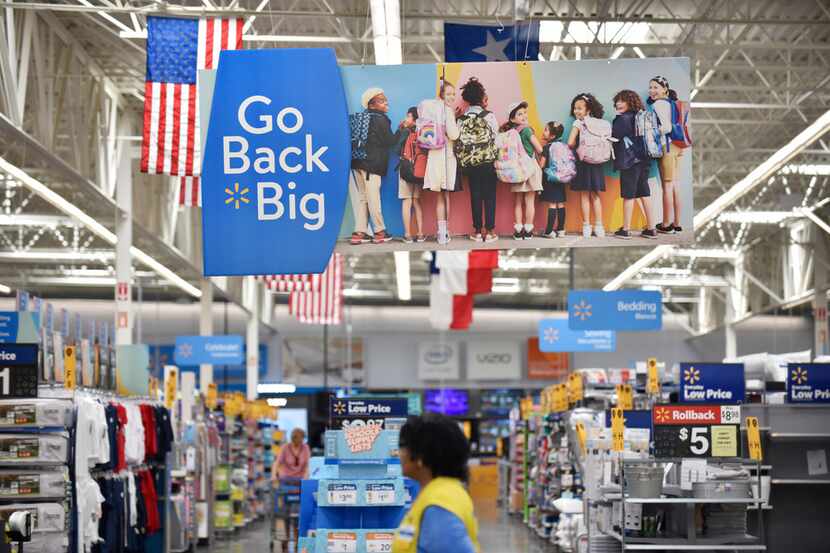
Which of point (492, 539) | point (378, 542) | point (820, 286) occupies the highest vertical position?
point (820, 286)

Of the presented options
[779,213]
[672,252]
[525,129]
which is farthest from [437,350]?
[525,129]

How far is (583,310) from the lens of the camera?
20.1 metres

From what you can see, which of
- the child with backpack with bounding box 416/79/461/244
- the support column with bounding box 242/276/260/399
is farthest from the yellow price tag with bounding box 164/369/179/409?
the support column with bounding box 242/276/260/399

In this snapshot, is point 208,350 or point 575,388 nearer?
point 575,388

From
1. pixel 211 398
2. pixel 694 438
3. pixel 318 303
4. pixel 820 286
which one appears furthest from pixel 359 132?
pixel 820 286

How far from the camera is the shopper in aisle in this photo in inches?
640

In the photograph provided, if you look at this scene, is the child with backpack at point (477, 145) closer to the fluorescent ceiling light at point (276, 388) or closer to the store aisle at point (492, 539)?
the store aisle at point (492, 539)

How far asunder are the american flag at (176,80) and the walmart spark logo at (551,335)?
12009 mm

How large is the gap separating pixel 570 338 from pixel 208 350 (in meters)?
6.86

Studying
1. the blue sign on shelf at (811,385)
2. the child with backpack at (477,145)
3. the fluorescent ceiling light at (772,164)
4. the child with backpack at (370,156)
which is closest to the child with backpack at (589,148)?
the child with backpack at (477,145)

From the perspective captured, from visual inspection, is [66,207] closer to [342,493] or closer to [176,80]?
[176,80]

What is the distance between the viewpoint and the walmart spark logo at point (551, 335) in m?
23.6

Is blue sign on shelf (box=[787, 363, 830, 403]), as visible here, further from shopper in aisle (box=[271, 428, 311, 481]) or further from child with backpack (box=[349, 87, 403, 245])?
shopper in aisle (box=[271, 428, 311, 481])

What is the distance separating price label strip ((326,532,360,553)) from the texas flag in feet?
25.7
